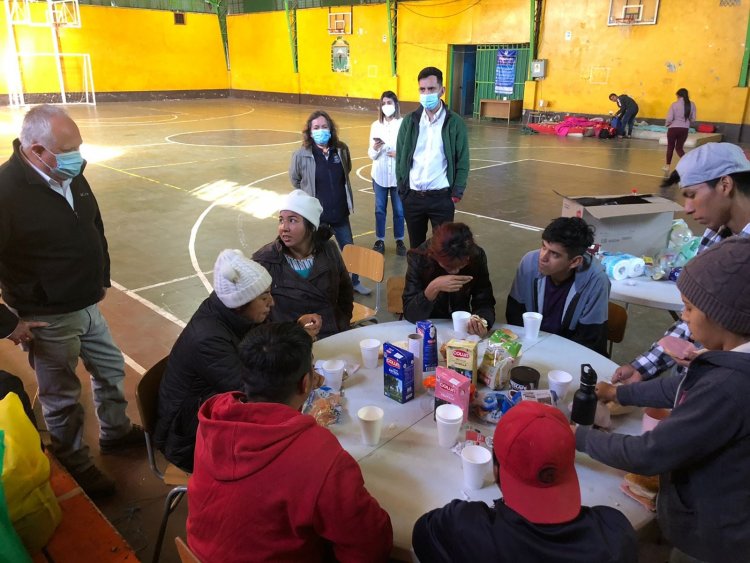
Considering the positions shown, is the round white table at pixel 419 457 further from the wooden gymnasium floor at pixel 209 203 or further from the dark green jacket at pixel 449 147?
the dark green jacket at pixel 449 147

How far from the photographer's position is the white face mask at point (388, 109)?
6602 mm

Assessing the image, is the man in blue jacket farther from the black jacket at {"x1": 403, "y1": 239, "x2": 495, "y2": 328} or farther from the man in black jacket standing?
the man in black jacket standing

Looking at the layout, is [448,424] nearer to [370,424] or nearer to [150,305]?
[370,424]

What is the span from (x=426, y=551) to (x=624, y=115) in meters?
16.9

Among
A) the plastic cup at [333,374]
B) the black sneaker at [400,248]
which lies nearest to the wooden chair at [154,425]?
the plastic cup at [333,374]

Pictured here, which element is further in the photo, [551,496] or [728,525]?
[728,525]

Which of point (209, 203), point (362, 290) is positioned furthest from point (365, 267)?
→ point (209, 203)

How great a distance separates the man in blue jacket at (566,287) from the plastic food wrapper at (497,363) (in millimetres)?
730

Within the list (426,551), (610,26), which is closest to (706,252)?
(426,551)

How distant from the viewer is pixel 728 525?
1570mm

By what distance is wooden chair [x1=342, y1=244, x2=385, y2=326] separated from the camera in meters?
4.09

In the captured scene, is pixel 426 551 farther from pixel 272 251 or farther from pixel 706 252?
pixel 272 251

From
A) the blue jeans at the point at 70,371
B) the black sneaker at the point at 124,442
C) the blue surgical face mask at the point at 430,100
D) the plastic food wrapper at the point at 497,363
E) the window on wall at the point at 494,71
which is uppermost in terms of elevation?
the window on wall at the point at 494,71

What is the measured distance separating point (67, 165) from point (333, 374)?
1.76m
